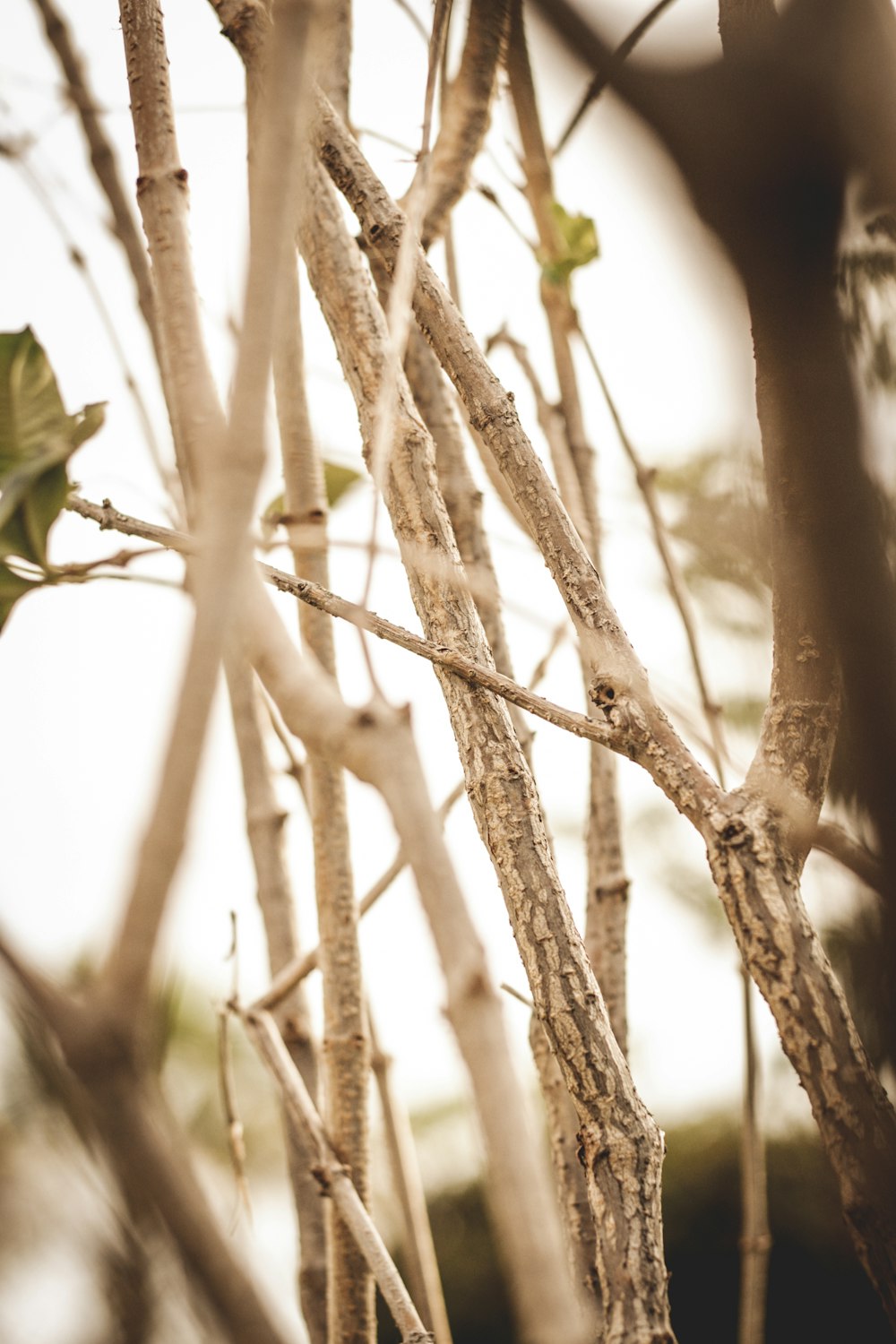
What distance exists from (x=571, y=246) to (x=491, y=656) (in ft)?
1.69

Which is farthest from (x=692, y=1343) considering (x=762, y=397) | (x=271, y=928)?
(x=762, y=397)

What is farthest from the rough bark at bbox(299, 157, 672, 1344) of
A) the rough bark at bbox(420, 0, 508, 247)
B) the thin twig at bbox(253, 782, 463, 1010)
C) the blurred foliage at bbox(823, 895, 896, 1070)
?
the rough bark at bbox(420, 0, 508, 247)

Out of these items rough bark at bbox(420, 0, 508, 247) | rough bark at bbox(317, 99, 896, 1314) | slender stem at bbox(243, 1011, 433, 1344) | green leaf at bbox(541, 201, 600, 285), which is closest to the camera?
rough bark at bbox(317, 99, 896, 1314)

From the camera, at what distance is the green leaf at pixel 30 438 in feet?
1.29

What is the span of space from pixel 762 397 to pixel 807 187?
9 centimetres

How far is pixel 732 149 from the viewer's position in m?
0.43

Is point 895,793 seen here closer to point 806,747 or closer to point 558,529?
point 806,747

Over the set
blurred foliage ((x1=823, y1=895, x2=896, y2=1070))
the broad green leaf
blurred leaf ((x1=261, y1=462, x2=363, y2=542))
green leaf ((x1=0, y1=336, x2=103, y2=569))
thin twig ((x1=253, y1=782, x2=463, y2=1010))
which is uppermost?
blurred leaf ((x1=261, y1=462, x2=363, y2=542))

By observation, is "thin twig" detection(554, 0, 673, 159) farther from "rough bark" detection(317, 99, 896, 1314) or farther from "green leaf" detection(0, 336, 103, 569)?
"green leaf" detection(0, 336, 103, 569)

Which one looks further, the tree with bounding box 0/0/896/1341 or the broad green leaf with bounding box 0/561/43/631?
the broad green leaf with bounding box 0/561/43/631

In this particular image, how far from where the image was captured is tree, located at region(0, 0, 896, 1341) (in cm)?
18

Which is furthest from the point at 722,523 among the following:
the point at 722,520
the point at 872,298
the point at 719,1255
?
the point at 719,1255

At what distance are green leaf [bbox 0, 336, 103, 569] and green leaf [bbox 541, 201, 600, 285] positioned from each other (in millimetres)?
499

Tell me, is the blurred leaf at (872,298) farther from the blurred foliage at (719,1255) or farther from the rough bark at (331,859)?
the blurred foliage at (719,1255)
